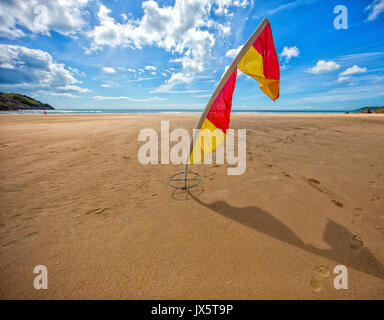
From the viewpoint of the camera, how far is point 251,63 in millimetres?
2527

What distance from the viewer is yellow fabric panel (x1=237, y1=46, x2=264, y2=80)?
2504 mm

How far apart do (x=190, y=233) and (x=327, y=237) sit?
182 centimetres

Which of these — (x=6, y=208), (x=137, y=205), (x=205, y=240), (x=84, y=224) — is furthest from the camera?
(x=137, y=205)

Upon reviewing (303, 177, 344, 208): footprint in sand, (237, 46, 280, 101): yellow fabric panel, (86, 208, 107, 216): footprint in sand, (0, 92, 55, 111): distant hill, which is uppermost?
(0, 92, 55, 111): distant hill

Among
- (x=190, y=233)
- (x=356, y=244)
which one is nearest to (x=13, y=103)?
(x=190, y=233)

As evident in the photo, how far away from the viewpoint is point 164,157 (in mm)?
4953

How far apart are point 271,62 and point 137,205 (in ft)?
11.6

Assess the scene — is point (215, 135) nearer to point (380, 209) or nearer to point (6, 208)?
point (380, 209)

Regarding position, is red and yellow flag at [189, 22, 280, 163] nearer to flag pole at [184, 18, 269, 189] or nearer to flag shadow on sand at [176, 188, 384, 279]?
flag pole at [184, 18, 269, 189]

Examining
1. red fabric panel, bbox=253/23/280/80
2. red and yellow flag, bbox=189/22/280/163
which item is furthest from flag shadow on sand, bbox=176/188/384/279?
red fabric panel, bbox=253/23/280/80

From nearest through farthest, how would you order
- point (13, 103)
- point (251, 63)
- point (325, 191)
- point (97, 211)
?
point (97, 211) < point (251, 63) < point (325, 191) < point (13, 103)

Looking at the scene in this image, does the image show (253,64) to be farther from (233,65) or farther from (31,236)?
(31,236)

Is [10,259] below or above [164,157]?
below
